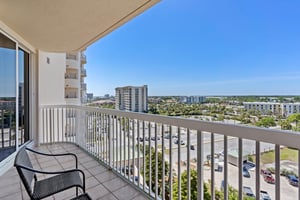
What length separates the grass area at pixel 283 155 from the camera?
1.15m

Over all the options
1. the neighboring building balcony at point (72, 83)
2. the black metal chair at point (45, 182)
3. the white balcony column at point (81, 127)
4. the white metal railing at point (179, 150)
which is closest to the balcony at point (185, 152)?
the white metal railing at point (179, 150)

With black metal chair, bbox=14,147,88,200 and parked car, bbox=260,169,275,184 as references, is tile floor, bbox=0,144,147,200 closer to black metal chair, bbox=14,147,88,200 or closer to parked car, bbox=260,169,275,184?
black metal chair, bbox=14,147,88,200

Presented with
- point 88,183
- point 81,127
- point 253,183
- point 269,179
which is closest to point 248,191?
point 253,183

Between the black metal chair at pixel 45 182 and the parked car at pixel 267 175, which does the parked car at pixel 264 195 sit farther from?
the black metal chair at pixel 45 182

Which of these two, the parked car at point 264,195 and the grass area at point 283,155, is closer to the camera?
the grass area at point 283,155

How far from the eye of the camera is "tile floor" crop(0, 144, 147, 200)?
8.05 ft

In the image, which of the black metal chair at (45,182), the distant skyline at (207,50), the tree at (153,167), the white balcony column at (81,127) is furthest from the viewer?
the white balcony column at (81,127)

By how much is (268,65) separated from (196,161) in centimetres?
377

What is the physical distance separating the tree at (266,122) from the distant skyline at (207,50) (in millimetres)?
751

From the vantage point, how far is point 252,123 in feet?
4.69

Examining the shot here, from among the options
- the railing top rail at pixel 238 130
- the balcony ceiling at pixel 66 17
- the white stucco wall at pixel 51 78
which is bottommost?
the railing top rail at pixel 238 130

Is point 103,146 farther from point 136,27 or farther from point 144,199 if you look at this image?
point 136,27

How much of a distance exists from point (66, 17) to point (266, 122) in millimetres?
2733

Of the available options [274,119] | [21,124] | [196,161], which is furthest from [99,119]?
[274,119]
